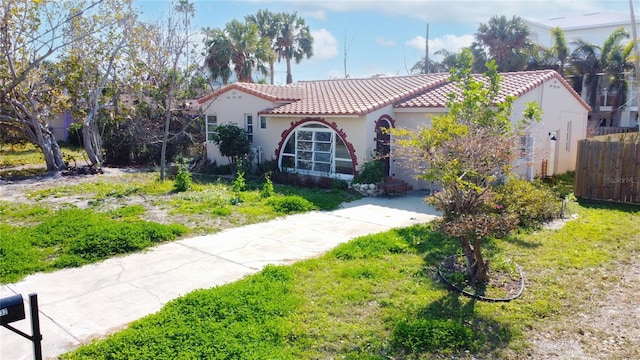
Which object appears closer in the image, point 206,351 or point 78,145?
point 206,351

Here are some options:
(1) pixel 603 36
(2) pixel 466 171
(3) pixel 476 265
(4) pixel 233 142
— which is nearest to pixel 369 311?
(3) pixel 476 265

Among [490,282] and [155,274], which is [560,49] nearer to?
[490,282]

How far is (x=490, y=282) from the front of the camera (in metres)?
6.42

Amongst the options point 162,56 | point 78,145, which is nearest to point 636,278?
point 162,56

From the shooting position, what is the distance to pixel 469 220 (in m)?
5.84

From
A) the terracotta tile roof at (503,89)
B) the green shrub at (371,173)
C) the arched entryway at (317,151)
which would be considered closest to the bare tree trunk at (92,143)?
the arched entryway at (317,151)

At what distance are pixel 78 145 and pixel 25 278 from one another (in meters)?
23.6

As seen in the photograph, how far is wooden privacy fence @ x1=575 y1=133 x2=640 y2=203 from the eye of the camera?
12.3 metres

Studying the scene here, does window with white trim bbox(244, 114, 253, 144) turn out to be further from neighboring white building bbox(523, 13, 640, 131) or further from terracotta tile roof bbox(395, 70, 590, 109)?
neighboring white building bbox(523, 13, 640, 131)

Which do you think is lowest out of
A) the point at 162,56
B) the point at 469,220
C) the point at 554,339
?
the point at 554,339

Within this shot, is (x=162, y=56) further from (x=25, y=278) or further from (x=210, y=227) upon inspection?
(x=25, y=278)

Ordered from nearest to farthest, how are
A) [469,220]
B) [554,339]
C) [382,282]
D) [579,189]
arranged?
[554,339] → [469,220] → [382,282] → [579,189]

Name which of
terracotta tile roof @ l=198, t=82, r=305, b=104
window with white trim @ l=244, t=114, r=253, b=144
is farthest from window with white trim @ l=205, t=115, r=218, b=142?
window with white trim @ l=244, t=114, r=253, b=144

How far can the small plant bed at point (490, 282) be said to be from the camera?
6.00 meters
